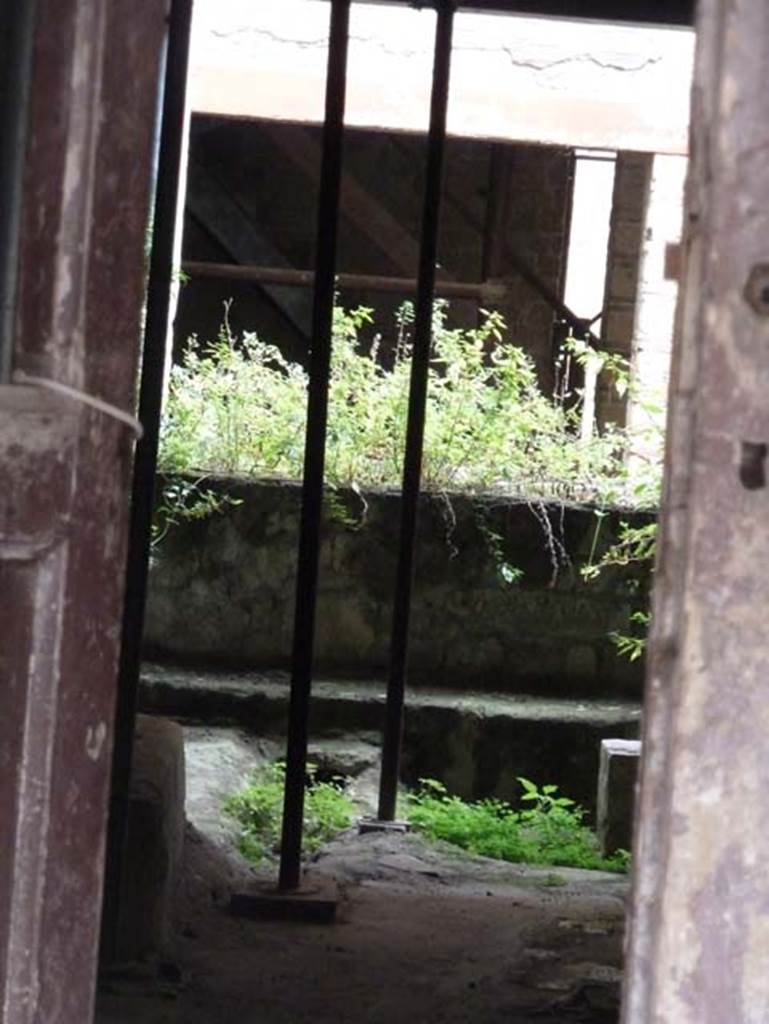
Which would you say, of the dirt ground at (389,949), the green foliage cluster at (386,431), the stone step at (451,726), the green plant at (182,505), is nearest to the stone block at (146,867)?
the dirt ground at (389,949)

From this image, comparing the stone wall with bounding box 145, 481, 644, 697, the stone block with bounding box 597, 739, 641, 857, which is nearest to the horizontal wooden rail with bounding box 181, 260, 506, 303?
the stone wall with bounding box 145, 481, 644, 697

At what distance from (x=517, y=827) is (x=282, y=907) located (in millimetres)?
2270

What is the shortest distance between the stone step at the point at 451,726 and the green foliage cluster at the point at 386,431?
1.10 metres

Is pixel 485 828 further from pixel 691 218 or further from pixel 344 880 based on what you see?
pixel 691 218

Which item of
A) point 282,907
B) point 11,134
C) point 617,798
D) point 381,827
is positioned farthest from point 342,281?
point 11,134

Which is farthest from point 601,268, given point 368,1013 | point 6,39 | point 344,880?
point 6,39

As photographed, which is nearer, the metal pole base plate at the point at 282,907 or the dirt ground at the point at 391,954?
the dirt ground at the point at 391,954

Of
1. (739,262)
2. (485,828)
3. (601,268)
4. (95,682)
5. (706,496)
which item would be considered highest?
(601,268)

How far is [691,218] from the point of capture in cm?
181

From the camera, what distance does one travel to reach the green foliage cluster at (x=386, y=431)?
8.60 meters

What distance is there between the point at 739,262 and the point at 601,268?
14909 millimetres

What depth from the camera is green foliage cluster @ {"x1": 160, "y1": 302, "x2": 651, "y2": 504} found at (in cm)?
860

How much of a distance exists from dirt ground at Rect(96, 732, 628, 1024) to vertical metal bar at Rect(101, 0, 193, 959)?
33cm

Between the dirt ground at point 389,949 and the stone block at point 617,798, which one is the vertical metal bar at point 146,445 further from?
the stone block at point 617,798
